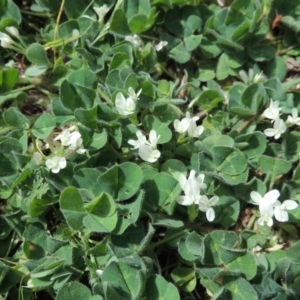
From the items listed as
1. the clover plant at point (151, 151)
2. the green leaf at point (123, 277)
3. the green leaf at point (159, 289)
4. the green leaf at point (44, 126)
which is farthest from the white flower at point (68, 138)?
the green leaf at point (159, 289)

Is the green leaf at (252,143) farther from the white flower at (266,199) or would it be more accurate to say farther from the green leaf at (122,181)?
the green leaf at (122,181)

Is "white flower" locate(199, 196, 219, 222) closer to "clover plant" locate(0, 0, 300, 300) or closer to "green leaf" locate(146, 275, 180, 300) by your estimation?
"clover plant" locate(0, 0, 300, 300)

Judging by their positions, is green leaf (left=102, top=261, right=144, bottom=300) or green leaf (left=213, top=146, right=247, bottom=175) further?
green leaf (left=213, top=146, right=247, bottom=175)

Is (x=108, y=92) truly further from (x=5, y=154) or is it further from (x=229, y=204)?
(x=229, y=204)

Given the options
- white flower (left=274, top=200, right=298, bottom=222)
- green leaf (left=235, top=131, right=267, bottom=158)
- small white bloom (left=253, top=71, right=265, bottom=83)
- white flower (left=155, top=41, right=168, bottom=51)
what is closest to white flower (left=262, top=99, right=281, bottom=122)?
green leaf (left=235, top=131, right=267, bottom=158)

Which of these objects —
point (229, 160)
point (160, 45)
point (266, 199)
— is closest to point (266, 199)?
point (266, 199)
